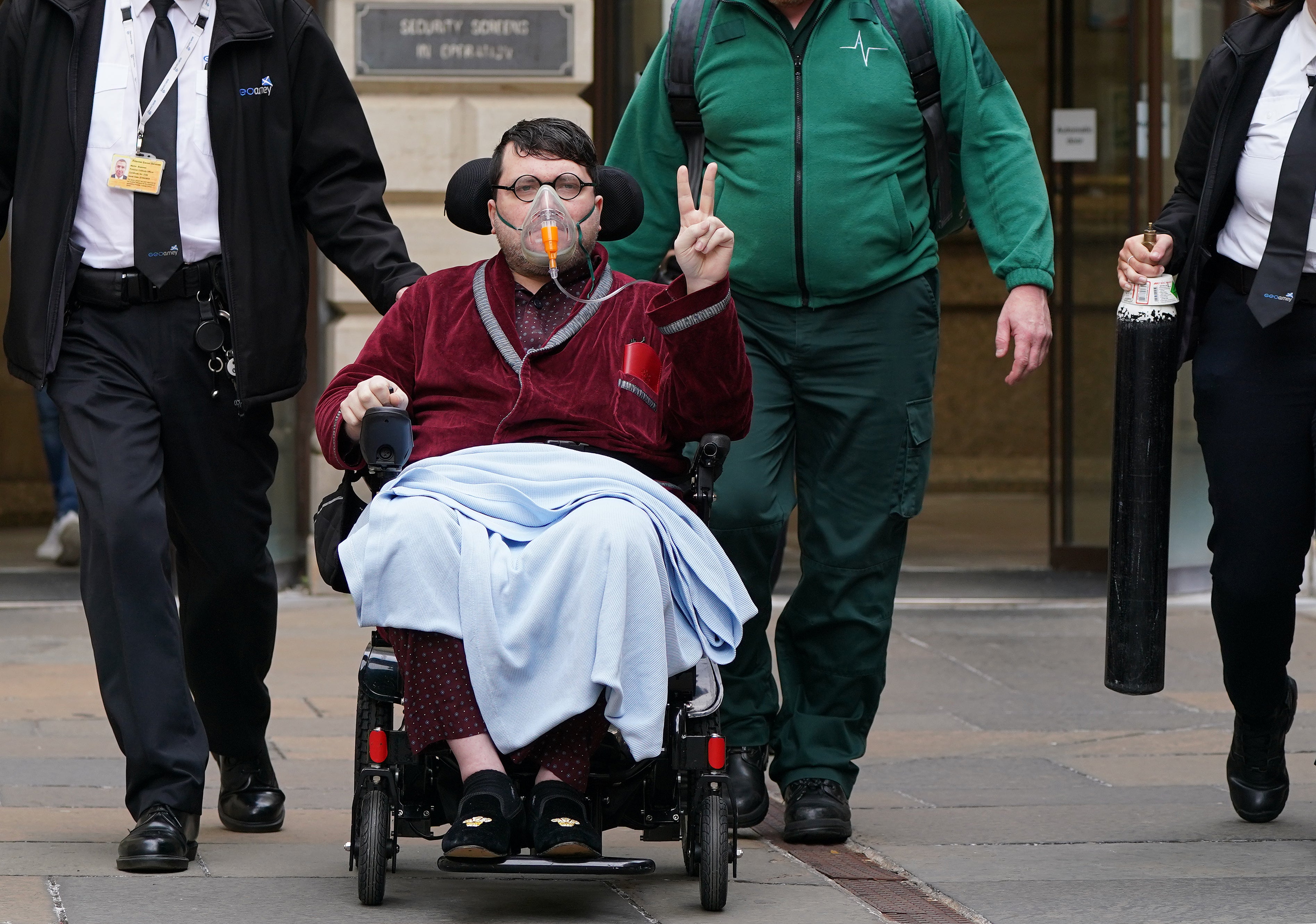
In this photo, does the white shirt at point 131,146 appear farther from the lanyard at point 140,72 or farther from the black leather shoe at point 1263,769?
the black leather shoe at point 1263,769

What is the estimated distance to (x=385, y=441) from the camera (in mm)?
3836

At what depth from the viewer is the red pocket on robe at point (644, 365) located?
13.4ft

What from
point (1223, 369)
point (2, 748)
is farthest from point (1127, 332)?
point (2, 748)

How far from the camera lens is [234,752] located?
183 inches

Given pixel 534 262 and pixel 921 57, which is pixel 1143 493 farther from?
pixel 534 262

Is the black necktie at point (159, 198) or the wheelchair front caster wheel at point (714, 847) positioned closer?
the wheelchair front caster wheel at point (714, 847)

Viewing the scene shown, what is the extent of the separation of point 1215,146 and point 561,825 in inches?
84.0

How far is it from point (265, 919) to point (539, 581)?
2.54 feet

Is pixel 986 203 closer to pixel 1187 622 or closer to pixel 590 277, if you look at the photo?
pixel 590 277

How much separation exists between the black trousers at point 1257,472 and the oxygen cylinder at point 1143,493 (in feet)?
0.47

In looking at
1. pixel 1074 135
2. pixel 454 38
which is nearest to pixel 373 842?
pixel 454 38

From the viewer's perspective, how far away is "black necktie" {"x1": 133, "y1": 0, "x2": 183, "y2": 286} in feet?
14.3

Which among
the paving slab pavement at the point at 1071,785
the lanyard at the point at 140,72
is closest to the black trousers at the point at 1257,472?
the paving slab pavement at the point at 1071,785

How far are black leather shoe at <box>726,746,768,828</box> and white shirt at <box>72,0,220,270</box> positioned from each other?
1.56 metres
